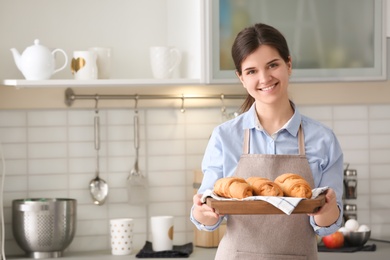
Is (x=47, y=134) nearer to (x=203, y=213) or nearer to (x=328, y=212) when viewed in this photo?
(x=203, y=213)

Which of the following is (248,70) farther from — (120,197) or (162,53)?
(120,197)

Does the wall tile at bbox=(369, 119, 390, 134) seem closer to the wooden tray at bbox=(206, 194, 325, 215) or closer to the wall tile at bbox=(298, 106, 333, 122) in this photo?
the wall tile at bbox=(298, 106, 333, 122)

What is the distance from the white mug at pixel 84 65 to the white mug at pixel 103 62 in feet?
0.19

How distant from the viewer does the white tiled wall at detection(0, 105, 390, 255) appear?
11.8 ft

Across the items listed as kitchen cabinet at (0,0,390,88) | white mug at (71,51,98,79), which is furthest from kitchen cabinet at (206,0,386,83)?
white mug at (71,51,98,79)

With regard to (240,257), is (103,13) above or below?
above

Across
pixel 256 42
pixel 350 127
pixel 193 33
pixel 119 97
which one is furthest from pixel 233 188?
pixel 350 127

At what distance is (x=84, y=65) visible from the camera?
340 centimetres

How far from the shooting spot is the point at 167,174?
12.2 feet

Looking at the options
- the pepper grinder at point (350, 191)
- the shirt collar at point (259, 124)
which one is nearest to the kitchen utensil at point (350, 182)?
the pepper grinder at point (350, 191)

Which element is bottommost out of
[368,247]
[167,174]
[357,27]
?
[368,247]

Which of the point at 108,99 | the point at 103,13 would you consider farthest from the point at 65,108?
the point at 103,13

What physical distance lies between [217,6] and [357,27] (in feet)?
1.83

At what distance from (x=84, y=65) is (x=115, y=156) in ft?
1.48
